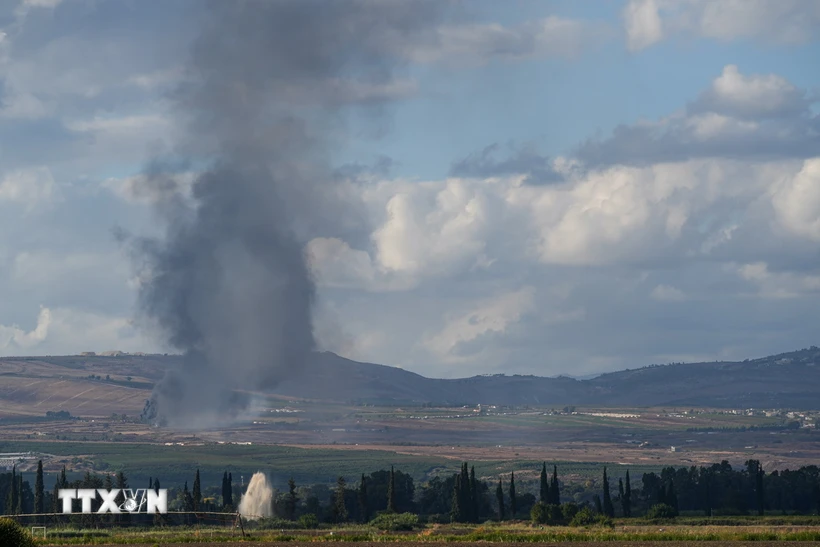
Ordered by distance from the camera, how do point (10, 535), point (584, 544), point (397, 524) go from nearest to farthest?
point (10, 535), point (584, 544), point (397, 524)

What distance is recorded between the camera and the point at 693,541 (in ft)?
437

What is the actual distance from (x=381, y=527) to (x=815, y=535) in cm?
6542

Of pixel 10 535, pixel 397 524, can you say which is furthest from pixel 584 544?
pixel 397 524

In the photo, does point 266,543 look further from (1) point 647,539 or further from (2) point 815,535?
(2) point 815,535

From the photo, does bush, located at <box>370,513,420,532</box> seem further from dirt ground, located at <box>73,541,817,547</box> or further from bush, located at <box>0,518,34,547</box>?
bush, located at <box>0,518,34,547</box>

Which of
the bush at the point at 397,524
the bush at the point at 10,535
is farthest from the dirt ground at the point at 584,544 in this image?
the bush at the point at 397,524

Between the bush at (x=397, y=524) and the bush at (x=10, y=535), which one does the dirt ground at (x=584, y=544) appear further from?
the bush at (x=397, y=524)

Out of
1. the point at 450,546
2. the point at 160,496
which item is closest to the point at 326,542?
the point at 450,546

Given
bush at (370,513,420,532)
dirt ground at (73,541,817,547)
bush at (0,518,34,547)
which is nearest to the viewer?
bush at (0,518,34,547)

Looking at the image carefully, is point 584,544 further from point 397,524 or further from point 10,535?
point 397,524

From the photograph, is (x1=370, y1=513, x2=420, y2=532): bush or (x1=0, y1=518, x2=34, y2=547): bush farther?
(x1=370, y1=513, x2=420, y2=532): bush

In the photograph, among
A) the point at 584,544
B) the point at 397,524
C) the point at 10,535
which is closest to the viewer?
the point at 10,535

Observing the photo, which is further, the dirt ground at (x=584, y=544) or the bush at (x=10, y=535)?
the dirt ground at (x=584, y=544)

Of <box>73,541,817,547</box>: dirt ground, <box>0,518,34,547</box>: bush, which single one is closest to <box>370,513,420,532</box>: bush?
<box>73,541,817,547</box>: dirt ground
